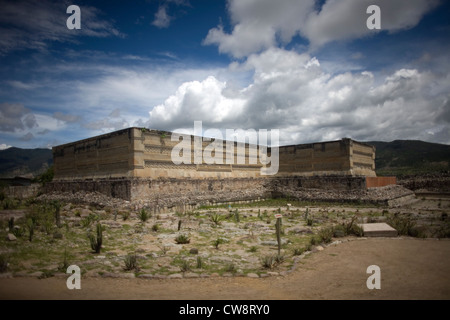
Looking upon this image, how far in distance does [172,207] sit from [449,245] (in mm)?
14166

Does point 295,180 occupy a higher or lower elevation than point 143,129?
lower

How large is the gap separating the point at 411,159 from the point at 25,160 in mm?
158102

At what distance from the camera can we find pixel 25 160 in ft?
433

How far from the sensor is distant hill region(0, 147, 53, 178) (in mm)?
116000

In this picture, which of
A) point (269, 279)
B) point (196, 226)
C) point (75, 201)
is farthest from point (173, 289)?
point (75, 201)

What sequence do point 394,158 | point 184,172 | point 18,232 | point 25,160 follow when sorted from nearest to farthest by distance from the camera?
point 18,232 → point 184,172 → point 394,158 → point 25,160

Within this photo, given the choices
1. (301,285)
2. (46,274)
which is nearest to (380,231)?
(301,285)

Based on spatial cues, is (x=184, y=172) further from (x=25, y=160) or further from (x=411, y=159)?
(x=25, y=160)

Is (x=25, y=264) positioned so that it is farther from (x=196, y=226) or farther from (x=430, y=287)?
(x=430, y=287)

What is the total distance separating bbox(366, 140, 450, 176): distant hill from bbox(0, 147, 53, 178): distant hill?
12310 cm

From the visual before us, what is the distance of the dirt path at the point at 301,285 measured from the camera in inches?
202

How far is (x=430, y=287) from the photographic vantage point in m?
5.38

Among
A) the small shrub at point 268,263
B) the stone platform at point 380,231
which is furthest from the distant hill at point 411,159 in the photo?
the small shrub at point 268,263

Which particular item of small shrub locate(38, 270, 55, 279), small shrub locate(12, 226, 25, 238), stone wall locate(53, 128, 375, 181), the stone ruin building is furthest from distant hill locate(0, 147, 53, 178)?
small shrub locate(38, 270, 55, 279)
